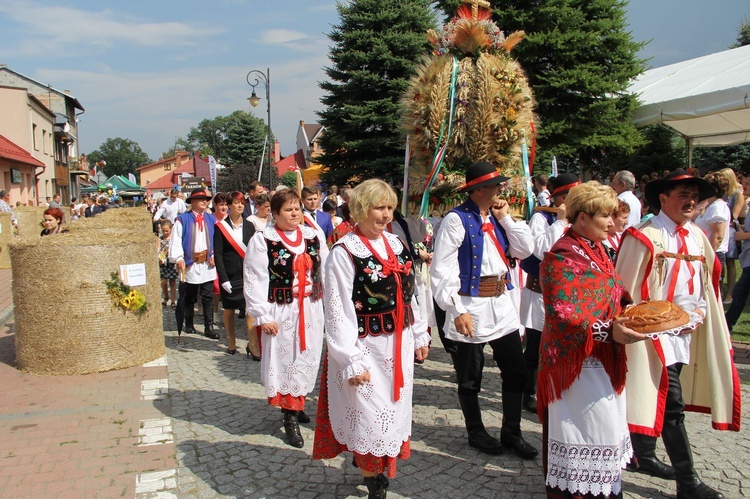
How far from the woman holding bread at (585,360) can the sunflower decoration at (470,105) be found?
8.21ft

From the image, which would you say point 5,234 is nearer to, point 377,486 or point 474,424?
point 474,424

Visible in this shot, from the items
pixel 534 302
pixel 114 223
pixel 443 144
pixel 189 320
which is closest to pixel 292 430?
pixel 534 302

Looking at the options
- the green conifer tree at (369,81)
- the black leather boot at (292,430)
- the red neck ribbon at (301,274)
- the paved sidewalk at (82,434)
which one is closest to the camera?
the paved sidewalk at (82,434)

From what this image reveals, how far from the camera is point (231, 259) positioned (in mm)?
7695

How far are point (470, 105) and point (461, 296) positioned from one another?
2.06m

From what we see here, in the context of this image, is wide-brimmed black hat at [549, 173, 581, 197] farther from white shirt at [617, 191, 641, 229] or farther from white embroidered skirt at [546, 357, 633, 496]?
white shirt at [617, 191, 641, 229]

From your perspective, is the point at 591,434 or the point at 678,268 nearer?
the point at 591,434

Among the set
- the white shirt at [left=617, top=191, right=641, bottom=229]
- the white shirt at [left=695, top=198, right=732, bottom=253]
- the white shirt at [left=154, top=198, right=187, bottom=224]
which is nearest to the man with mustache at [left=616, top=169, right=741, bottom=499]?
the white shirt at [left=617, top=191, right=641, bottom=229]

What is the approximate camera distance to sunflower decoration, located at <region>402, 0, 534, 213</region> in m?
5.52

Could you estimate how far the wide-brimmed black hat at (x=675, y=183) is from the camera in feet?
12.1

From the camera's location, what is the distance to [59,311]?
6465 mm

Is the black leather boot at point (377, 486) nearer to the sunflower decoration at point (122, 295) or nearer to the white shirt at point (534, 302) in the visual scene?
the white shirt at point (534, 302)

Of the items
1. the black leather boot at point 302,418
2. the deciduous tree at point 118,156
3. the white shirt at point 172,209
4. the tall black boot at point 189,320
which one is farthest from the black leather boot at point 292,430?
the deciduous tree at point 118,156

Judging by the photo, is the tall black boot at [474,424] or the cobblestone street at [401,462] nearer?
the cobblestone street at [401,462]
